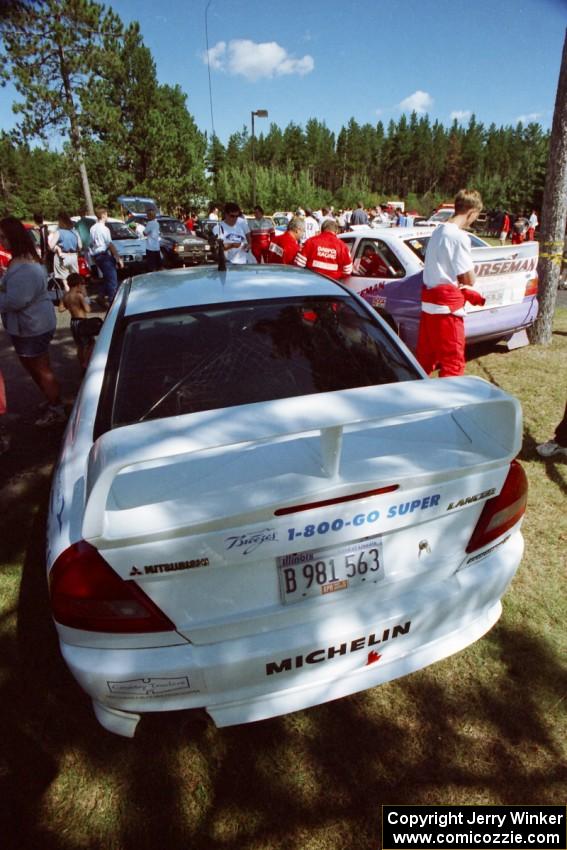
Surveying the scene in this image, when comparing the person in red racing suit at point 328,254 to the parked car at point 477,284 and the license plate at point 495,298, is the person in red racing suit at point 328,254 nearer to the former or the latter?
the parked car at point 477,284

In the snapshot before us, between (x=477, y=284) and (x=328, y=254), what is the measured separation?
1844 millimetres

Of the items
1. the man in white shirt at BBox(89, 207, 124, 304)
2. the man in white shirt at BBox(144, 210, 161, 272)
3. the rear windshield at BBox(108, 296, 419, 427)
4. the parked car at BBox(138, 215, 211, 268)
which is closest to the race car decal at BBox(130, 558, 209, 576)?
the rear windshield at BBox(108, 296, 419, 427)

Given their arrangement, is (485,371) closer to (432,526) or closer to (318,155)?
(432,526)

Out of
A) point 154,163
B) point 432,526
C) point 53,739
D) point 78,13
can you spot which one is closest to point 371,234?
point 432,526

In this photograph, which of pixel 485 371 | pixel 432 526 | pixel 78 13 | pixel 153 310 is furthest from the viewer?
pixel 78 13

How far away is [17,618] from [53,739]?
77cm

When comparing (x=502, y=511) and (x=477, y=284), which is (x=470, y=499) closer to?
(x=502, y=511)

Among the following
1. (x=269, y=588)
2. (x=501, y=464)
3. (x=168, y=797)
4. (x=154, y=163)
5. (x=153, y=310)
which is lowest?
(x=168, y=797)

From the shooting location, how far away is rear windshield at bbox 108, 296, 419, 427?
2.12m

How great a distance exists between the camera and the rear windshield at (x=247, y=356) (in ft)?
6.97

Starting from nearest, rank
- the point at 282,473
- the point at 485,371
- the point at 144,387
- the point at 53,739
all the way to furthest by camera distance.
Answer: the point at 282,473
the point at 53,739
the point at 144,387
the point at 485,371

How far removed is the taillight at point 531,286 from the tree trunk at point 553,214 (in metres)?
0.55

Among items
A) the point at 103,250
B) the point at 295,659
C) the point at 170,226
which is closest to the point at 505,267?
the point at 295,659

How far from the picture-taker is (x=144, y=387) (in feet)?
7.04
